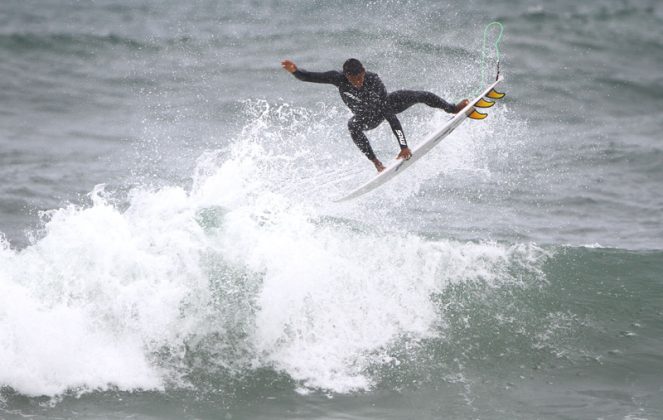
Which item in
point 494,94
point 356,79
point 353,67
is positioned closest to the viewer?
point 353,67

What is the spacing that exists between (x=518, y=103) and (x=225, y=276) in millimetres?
10322

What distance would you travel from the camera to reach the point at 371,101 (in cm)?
931

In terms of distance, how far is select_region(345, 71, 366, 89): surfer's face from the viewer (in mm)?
8983

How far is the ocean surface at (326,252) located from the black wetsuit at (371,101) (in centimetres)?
134

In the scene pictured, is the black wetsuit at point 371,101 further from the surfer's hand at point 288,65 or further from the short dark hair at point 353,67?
the surfer's hand at point 288,65

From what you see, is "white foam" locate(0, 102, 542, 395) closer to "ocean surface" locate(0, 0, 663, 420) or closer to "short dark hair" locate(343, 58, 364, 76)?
"ocean surface" locate(0, 0, 663, 420)

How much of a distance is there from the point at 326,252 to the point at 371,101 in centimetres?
174

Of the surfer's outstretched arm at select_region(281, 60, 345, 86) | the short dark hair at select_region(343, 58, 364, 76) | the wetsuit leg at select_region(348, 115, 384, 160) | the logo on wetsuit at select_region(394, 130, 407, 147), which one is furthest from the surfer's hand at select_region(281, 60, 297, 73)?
the logo on wetsuit at select_region(394, 130, 407, 147)

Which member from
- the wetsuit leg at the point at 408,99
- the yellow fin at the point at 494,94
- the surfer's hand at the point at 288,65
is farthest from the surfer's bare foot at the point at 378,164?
the surfer's hand at the point at 288,65

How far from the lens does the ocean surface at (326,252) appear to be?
8.51m

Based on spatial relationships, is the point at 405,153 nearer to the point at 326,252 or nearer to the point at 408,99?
the point at 408,99

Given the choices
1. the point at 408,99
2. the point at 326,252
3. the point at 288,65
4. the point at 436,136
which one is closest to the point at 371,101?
the point at 408,99

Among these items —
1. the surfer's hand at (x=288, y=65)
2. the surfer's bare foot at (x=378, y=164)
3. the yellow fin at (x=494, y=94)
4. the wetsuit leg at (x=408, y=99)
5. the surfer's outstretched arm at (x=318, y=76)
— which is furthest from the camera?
the yellow fin at (x=494, y=94)

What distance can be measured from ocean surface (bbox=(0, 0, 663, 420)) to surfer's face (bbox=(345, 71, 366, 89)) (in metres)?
1.79
